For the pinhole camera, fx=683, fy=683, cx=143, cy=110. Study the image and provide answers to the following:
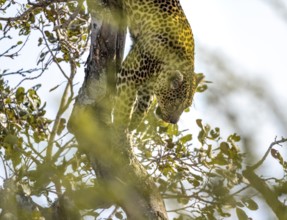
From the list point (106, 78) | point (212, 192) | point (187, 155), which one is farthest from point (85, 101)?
point (212, 192)

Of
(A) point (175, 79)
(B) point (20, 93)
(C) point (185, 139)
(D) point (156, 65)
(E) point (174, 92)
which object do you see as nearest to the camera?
(C) point (185, 139)

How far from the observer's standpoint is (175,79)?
7.77 metres

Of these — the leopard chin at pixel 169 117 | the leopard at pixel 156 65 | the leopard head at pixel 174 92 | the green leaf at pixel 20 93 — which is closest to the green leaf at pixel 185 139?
the leopard at pixel 156 65

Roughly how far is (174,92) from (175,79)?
0.70 feet

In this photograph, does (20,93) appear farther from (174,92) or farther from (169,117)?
(174,92)

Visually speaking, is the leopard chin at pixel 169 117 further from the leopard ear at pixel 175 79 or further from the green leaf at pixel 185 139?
the green leaf at pixel 185 139

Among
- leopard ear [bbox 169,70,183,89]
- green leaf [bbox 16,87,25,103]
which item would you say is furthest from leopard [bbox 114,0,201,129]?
green leaf [bbox 16,87,25,103]

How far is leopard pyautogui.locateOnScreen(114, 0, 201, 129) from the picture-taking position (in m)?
7.15

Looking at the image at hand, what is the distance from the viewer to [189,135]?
6.03 meters

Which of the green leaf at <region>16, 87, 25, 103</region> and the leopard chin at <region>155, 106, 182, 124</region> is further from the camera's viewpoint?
the leopard chin at <region>155, 106, 182, 124</region>

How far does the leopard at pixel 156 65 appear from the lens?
7152 millimetres

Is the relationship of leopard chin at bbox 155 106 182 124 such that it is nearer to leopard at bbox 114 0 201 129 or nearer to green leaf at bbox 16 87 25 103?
leopard at bbox 114 0 201 129

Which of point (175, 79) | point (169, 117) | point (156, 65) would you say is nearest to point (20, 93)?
Result: point (156, 65)

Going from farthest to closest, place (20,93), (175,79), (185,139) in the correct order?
(175,79) → (20,93) → (185,139)
